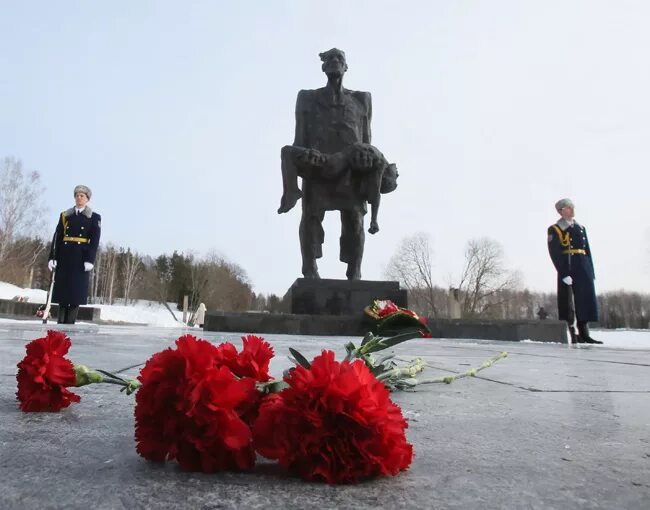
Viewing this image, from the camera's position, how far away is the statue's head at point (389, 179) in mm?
8250

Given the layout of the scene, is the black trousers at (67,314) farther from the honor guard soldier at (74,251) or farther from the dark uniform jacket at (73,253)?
the dark uniform jacket at (73,253)

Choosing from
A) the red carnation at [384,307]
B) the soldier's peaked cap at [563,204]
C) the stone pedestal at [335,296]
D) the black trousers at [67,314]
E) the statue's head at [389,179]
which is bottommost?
the black trousers at [67,314]

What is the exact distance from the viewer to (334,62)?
26.5ft

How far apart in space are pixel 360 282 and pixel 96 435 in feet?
21.9

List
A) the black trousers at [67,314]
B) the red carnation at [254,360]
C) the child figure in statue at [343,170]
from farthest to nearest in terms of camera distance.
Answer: the child figure in statue at [343,170] < the black trousers at [67,314] < the red carnation at [254,360]

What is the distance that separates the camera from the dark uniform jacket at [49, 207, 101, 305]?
6.51 m

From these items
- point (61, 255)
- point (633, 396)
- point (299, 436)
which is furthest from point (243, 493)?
point (61, 255)

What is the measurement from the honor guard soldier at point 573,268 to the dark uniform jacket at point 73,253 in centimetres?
599

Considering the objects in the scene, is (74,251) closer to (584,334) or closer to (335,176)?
(335,176)

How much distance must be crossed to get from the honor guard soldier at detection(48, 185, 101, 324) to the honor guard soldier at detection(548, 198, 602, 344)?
6.03 meters

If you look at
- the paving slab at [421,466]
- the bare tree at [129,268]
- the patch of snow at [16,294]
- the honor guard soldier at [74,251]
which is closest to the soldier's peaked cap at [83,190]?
the honor guard soldier at [74,251]

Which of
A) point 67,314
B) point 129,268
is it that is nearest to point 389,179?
point 67,314

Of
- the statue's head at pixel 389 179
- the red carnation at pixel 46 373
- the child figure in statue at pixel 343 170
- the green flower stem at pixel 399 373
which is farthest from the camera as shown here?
the statue's head at pixel 389 179

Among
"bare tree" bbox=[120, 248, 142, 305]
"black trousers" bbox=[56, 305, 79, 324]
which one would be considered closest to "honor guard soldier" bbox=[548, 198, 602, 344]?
"black trousers" bbox=[56, 305, 79, 324]
